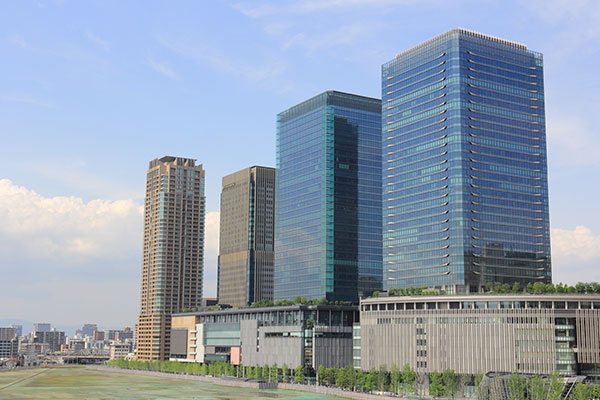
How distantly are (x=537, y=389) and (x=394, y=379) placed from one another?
2018 inches

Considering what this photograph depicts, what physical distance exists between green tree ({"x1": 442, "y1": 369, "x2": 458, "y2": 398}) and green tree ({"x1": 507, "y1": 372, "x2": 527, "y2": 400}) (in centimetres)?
2755

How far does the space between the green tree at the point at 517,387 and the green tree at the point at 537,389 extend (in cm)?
144

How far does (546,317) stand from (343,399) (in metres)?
57.5

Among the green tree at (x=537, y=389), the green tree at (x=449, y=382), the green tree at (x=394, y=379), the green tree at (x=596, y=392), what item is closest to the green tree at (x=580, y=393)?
the green tree at (x=537, y=389)

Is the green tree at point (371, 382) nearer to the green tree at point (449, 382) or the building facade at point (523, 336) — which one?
the building facade at point (523, 336)

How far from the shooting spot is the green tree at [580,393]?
146 meters

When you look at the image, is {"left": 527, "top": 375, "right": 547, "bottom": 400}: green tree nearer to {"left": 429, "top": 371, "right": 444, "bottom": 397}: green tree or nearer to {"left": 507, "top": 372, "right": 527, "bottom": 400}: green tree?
{"left": 507, "top": 372, "right": 527, "bottom": 400}: green tree

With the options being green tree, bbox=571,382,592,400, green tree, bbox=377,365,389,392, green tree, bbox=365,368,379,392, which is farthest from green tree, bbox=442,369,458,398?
green tree, bbox=571,382,592,400

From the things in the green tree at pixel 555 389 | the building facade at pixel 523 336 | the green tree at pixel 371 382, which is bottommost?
the green tree at pixel 371 382

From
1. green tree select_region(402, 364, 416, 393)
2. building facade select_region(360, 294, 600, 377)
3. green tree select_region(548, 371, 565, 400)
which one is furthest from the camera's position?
green tree select_region(402, 364, 416, 393)

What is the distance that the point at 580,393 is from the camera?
145500 millimetres

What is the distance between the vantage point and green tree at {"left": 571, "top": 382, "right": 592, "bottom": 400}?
145625 millimetres

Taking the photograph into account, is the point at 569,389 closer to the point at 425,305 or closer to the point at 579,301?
the point at 579,301

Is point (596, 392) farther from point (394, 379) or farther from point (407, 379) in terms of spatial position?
point (394, 379)
